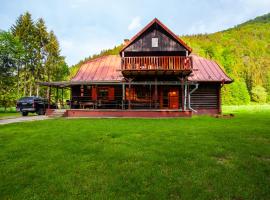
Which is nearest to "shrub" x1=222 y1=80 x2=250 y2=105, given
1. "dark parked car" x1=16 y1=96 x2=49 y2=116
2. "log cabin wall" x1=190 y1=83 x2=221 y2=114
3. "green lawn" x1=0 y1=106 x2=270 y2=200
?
"log cabin wall" x1=190 y1=83 x2=221 y2=114

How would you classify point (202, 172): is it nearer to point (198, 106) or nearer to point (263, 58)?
point (198, 106)

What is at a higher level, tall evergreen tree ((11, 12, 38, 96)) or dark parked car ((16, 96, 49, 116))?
tall evergreen tree ((11, 12, 38, 96))

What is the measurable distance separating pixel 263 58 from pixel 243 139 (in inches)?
4009

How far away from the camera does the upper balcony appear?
17.6 m

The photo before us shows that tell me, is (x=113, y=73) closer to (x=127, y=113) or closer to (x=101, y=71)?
(x=101, y=71)

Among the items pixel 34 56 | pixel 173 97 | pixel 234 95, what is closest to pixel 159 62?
pixel 173 97

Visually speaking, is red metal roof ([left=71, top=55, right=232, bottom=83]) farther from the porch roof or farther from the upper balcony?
the upper balcony

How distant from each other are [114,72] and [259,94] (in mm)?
66999

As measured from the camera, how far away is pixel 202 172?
4.47 metres

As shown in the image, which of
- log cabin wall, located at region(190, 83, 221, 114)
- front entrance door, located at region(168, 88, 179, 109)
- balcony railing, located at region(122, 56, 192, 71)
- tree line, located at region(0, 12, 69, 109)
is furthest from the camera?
tree line, located at region(0, 12, 69, 109)

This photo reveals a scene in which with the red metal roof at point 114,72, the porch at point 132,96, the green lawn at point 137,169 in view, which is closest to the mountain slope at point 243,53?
the red metal roof at point 114,72

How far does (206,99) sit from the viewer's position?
21.5 m

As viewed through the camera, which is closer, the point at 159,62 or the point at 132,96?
the point at 159,62

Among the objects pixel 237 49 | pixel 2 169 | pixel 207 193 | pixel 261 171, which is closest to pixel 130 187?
pixel 207 193
